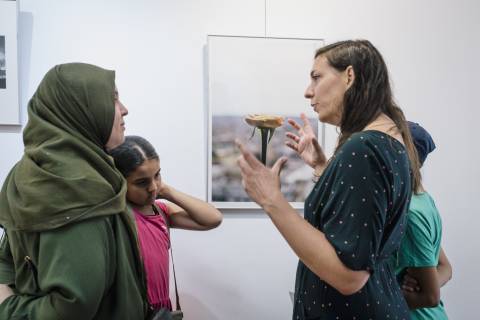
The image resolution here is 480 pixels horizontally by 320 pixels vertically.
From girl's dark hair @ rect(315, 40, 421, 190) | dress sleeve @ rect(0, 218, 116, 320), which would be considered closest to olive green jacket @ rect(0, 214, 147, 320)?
dress sleeve @ rect(0, 218, 116, 320)

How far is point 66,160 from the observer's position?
0.74 m

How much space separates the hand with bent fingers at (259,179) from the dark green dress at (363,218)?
0.34ft

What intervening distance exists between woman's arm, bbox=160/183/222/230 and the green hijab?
0.49m

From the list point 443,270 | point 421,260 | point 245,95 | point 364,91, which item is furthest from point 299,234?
point 245,95

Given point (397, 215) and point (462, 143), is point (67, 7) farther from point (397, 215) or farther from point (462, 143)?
point (462, 143)

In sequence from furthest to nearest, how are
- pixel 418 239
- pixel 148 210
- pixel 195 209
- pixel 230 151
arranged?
pixel 230 151 → pixel 195 209 → pixel 148 210 → pixel 418 239

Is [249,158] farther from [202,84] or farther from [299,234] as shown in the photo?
[202,84]

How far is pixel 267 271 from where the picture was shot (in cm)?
165

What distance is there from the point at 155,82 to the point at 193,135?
0.87 ft

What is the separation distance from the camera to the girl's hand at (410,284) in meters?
1.06

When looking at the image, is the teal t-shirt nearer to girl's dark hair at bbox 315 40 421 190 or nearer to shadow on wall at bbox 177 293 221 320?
girl's dark hair at bbox 315 40 421 190

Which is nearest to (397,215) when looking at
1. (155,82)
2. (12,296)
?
(12,296)

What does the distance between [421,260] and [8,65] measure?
61.3 inches

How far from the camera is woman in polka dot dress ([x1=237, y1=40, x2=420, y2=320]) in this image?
2.34 feet
